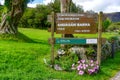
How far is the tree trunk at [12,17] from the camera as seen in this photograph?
2014 cm

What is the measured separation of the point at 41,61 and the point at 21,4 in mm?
6944

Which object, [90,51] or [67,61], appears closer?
[67,61]

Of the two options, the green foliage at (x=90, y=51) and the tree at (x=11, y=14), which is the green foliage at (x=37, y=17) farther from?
the green foliage at (x=90, y=51)

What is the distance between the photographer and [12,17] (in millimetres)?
20359

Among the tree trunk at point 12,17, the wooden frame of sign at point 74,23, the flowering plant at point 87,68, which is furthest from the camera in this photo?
the tree trunk at point 12,17

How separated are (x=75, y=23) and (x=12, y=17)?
7.00 metres

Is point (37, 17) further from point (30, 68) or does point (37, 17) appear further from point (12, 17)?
point (30, 68)

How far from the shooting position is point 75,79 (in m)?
12.3

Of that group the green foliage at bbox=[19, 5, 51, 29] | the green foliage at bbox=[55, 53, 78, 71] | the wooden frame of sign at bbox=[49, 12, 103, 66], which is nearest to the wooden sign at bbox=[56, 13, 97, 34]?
the wooden frame of sign at bbox=[49, 12, 103, 66]

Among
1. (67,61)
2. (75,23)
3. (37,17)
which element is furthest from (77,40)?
(37,17)

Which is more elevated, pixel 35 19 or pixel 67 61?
pixel 35 19

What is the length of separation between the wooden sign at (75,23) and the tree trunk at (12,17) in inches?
251

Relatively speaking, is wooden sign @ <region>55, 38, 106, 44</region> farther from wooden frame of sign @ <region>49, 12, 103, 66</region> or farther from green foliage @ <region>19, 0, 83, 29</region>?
green foliage @ <region>19, 0, 83, 29</region>

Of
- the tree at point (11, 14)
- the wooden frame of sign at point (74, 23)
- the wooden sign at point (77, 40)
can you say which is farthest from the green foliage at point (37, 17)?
the wooden sign at point (77, 40)
